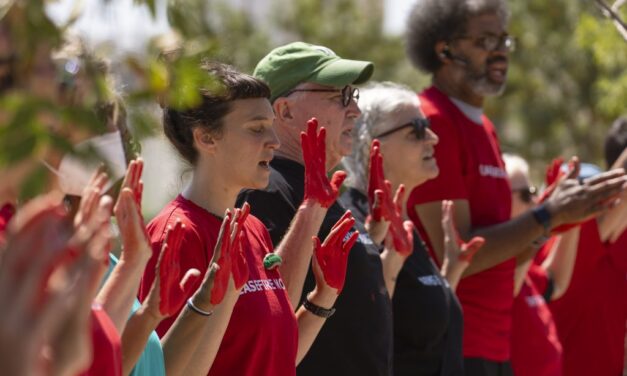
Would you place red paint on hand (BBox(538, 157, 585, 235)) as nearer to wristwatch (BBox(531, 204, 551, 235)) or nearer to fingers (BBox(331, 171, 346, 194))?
wristwatch (BBox(531, 204, 551, 235))

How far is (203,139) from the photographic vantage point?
345 cm

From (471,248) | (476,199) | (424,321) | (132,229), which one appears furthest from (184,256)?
(476,199)

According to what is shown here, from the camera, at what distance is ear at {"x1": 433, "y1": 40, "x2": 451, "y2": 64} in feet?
17.4

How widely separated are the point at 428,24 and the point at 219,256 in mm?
2774

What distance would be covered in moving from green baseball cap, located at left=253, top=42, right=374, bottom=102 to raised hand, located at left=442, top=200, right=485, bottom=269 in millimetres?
846

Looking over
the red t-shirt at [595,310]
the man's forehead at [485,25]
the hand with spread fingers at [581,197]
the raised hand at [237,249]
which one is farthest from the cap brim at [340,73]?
the red t-shirt at [595,310]

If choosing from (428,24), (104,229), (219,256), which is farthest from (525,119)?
(104,229)

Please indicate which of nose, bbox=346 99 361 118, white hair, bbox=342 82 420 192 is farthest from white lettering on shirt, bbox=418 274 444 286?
nose, bbox=346 99 361 118

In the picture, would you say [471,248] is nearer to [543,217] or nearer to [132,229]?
[543,217]

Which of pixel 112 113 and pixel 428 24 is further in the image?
pixel 428 24

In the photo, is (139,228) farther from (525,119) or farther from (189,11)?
(525,119)

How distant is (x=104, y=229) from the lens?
168cm

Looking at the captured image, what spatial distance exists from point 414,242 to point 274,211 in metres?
0.84

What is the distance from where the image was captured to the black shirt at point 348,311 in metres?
3.72
